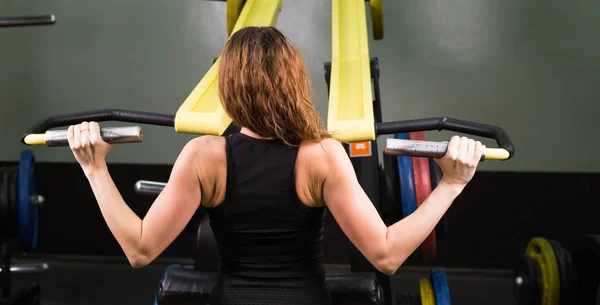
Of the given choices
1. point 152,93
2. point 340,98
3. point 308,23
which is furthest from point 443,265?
point 340,98

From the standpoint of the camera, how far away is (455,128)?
5.09ft

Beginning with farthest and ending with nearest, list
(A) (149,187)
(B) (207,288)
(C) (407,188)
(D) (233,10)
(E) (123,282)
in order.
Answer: (E) (123,282)
(D) (233,10)
(C) (407,188)
(A) (149,187)
(B) (207,288)

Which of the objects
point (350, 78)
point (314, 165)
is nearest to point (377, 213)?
point (314, 165)

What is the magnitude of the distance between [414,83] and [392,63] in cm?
19

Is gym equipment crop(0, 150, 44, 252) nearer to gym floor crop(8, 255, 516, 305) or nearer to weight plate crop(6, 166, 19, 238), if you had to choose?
weight plate crop(6, 166, 19, 238)

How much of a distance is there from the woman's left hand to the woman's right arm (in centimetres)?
46

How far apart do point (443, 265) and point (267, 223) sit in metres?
3.16

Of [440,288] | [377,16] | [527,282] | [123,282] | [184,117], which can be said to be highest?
[377,16]

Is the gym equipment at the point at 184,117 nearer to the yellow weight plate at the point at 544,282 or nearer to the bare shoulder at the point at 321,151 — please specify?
the bare shoulder at the point at 321,151

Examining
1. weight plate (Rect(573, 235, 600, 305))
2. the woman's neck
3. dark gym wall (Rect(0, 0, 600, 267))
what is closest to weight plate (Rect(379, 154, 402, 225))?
weight plate (Rect(573, 235, 600, 305))

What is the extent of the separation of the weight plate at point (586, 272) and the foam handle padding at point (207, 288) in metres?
1.33

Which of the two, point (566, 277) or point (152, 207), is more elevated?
point (152, 207)

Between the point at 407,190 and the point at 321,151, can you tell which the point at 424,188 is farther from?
the point at 321,151

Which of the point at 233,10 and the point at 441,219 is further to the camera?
the point at 233,10
